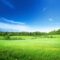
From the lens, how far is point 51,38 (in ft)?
9.20

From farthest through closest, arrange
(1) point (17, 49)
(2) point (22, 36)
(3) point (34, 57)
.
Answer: (2) point (22, 36)
(1) point (17, 49)
(3) point (34, 57)

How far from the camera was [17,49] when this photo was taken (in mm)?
2850

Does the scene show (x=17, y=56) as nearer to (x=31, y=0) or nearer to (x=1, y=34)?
(x=1, y=34)

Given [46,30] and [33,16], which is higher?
[33,16]

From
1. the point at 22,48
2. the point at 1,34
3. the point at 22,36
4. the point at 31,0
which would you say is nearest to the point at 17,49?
the point at 22,48

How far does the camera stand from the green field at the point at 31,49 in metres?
2.62

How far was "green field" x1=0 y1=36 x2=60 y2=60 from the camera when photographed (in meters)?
2.62

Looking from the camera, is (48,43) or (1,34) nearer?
(48,43)

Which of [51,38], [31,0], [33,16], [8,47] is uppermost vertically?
[31,0]

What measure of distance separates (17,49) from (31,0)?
1.11m

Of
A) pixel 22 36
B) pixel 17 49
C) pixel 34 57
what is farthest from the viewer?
pixel 22 36

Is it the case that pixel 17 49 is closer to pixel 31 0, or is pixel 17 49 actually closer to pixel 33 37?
pixel 33 37

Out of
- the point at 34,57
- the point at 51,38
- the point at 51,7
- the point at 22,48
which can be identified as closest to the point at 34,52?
the point at 34,57

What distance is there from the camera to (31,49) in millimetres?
2756
